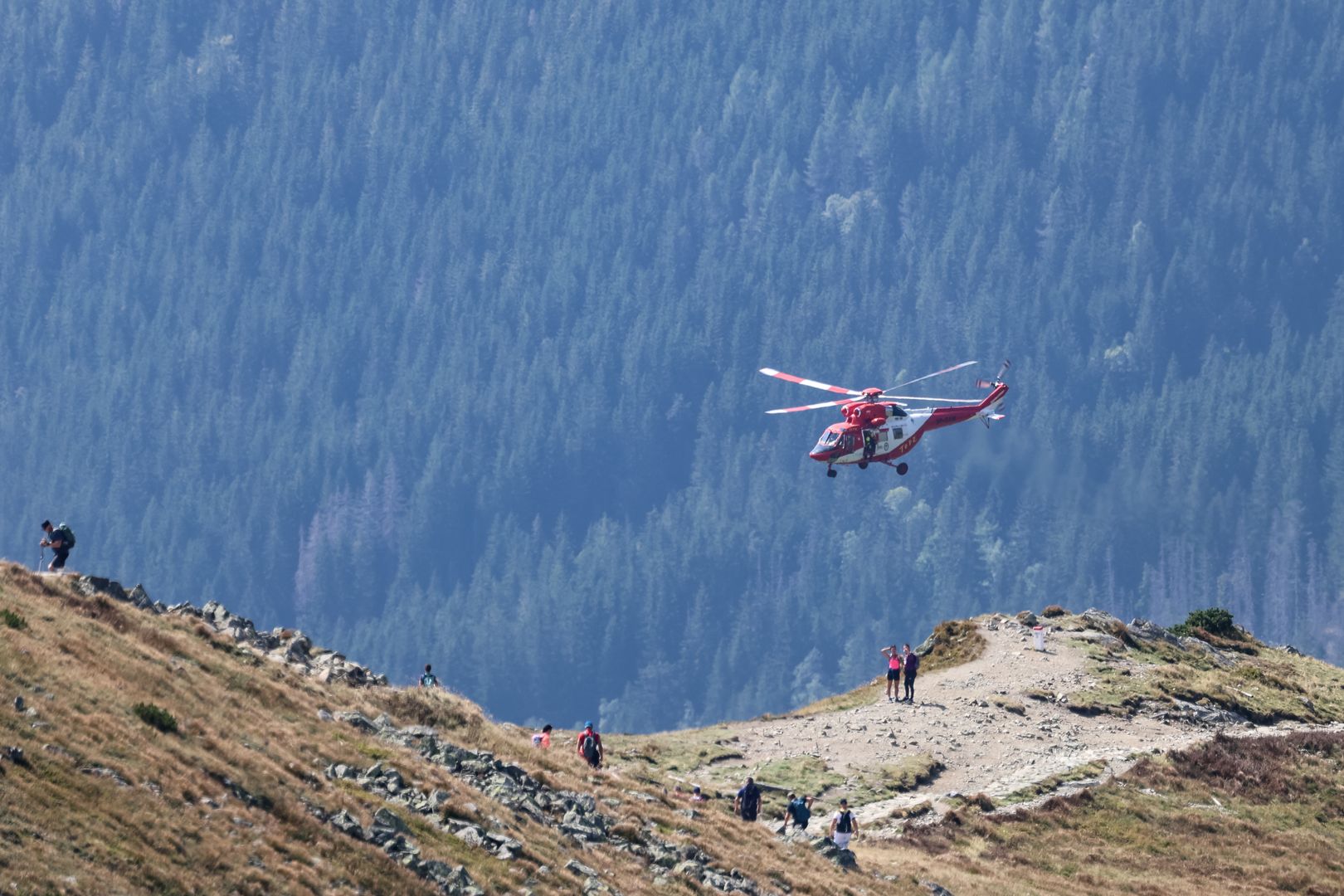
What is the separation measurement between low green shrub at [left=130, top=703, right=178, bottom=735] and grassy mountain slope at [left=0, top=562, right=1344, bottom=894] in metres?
0.06

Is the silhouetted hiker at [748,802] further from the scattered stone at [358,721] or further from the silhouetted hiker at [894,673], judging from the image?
the silhouetted hiker at [894,673]

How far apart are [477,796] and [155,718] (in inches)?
287

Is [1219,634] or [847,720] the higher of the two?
[1219,634]

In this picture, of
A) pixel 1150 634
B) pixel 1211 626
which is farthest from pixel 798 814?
pixel 1211 626

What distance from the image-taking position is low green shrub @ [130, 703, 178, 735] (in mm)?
36938

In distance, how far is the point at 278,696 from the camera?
4297 centimetres

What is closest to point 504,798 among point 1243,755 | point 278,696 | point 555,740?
point 278,696

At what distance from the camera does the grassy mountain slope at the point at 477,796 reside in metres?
32.8

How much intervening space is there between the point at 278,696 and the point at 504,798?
5.50m

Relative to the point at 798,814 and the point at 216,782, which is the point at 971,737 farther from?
the point at 216,782

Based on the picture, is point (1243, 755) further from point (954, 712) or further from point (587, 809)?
point (587, 809)

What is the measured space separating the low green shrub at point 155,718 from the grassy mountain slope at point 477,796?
6 cm

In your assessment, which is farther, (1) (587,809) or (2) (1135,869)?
(2) (1135,869)

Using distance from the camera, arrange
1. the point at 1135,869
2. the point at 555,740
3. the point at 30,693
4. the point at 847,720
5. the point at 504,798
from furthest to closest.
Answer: the point at 847,720 → the point at 555,740 → the point at 1135,869 → the point at 504,798 → the point at 30,693
